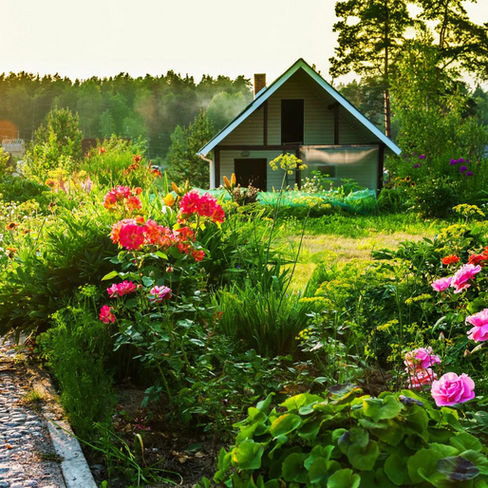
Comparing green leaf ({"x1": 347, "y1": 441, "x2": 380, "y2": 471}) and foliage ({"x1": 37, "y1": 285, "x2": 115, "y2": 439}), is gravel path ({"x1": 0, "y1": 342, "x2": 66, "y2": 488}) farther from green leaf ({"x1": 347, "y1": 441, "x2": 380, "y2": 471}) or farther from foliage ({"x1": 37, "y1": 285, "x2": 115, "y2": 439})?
green leaf ({"x1": 347, "y1": 441, "x2": 380, "y2": 471})

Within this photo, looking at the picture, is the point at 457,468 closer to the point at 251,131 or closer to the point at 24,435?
the point at 24,435

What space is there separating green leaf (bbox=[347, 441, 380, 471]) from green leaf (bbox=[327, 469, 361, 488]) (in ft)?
0.16

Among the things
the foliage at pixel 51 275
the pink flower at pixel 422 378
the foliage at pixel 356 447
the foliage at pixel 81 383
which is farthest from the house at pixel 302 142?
the foliage at pixel 356 447

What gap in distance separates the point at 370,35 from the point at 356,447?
3119 centimetres

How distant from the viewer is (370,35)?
30094 mm

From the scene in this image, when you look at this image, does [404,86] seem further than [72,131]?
No

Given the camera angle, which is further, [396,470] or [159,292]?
[159,292]

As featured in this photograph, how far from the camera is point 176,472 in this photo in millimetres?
2666

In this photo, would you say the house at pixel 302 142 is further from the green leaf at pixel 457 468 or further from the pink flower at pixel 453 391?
the green leaf at pixel 457 468

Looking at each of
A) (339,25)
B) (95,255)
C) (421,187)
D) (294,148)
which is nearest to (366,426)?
(95,255)

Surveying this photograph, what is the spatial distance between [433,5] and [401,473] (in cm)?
3161

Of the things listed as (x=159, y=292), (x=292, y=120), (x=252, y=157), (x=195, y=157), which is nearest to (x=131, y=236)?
(x=159, y=292)

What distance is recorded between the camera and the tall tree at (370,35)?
29.5 metres

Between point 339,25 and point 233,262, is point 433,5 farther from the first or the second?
point 233,262
